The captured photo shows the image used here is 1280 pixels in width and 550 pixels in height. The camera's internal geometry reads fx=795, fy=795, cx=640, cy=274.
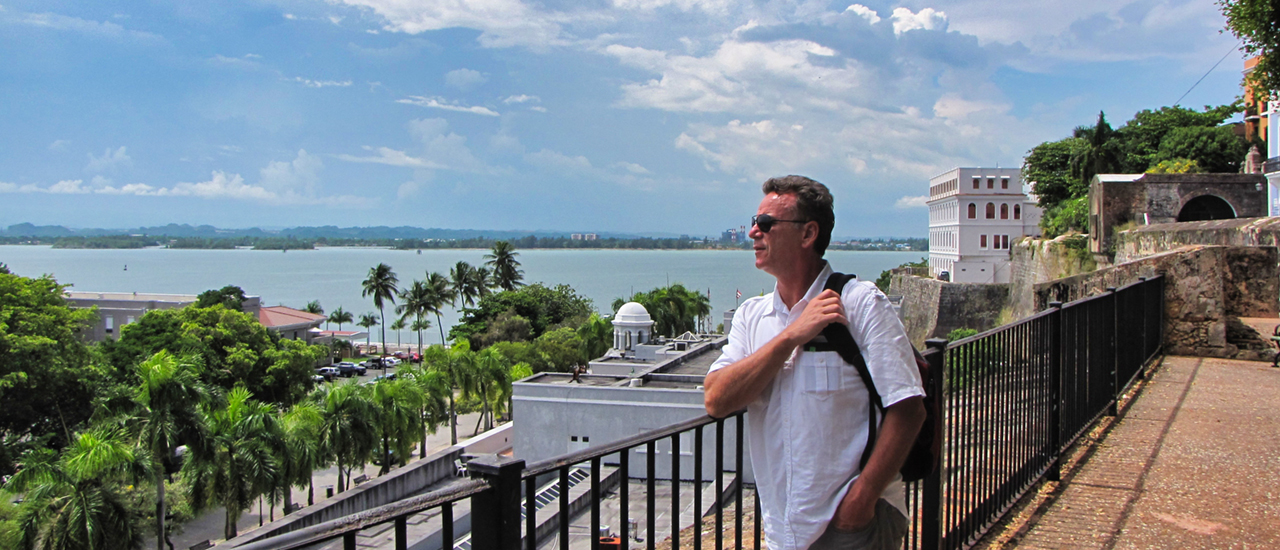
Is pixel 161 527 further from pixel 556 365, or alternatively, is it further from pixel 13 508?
pixel 556 365

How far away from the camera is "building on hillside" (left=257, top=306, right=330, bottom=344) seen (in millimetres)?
62106

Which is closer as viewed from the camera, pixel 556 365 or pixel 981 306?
pixel 981 306

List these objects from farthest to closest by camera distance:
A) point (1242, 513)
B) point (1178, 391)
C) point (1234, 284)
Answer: point (1234, 284) → point (1178, 391) → point (1242, 513)

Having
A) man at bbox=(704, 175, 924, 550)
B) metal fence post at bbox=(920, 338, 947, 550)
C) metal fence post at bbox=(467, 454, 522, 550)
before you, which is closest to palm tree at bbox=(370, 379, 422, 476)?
metal fence post at bbox=(920, 338, 947, 550)

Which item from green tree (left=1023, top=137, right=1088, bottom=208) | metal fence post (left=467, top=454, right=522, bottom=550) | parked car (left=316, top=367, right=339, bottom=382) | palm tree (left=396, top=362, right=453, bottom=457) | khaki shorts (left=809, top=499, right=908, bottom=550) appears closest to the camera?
metal fence post (left=467, top=454, right=522, bottom=550)

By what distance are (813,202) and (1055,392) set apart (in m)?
3.91

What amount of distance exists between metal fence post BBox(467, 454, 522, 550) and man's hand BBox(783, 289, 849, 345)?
80 cm

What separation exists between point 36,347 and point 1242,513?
109 ft

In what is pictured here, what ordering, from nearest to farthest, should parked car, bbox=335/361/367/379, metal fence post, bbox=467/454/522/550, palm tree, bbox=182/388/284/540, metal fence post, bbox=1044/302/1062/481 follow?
metal fence post, bbox=467/454/522/550, metal fence post, bbox=1044/302/1062/481, palm tree, bbox=182/388/284/540, parked car, bbox=335/361/367/379

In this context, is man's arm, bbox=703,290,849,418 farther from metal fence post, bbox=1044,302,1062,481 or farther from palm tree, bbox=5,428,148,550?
palm tree, bbox=5,428,148,550

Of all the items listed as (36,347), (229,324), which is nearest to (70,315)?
(36,347)

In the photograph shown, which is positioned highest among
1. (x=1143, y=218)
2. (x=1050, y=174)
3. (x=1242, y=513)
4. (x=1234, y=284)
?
(x=1050, y=174)

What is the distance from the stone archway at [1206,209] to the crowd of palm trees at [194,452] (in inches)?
986

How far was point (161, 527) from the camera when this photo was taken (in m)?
18.9
